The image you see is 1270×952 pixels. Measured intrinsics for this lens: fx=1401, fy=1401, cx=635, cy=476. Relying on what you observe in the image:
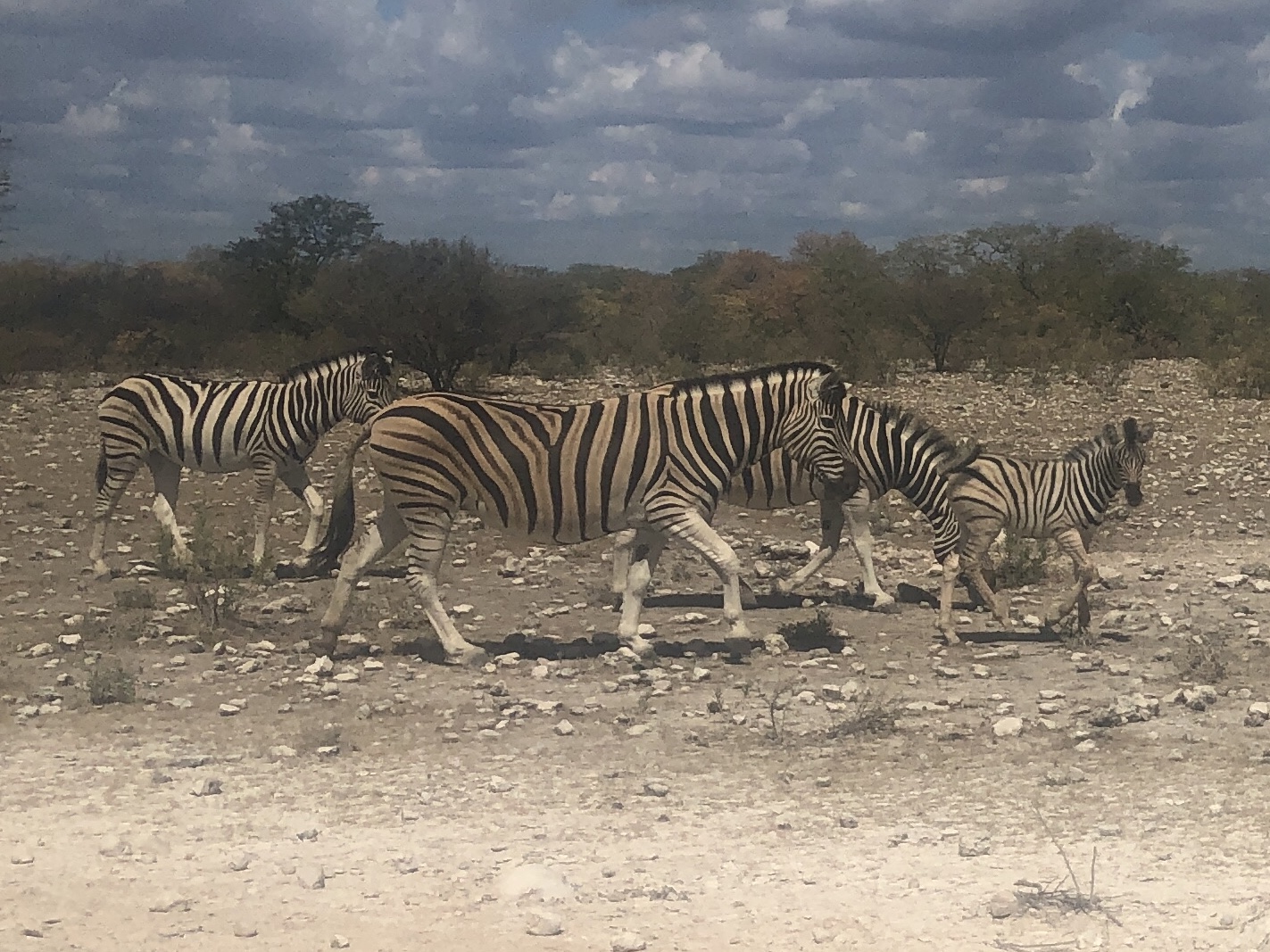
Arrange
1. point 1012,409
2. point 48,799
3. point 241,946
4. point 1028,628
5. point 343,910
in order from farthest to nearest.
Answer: point 1012,409 → point 1028,628 → point 48,799 → point 343,910 → point 241,946

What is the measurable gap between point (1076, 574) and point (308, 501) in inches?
227

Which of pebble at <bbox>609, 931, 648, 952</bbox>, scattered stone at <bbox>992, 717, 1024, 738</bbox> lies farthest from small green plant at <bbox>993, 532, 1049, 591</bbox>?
pebble at <bbox>609, 931, 648, 952</bbox>

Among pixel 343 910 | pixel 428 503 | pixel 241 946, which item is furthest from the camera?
pixel 428 503

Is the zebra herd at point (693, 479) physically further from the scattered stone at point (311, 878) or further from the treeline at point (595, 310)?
the treeline at point (595, 310)

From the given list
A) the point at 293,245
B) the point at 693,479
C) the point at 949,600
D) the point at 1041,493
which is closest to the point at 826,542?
the point at 949,600

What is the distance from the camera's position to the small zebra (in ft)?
28.6

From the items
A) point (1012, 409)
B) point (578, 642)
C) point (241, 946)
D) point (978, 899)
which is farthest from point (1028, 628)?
point (1012, 409)

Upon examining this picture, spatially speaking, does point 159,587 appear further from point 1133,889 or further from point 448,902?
point 1133,889

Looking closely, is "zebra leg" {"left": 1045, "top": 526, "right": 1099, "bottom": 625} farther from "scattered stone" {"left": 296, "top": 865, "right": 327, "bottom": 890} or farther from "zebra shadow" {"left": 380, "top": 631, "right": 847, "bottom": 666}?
"scattered stone" {"left": 296, "top": 865, "right": 327, "bottom": 890}

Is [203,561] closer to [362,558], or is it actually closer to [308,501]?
[308,501]

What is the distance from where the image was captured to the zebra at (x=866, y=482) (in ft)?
30.9

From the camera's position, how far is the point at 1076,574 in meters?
8.39

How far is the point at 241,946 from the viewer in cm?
415

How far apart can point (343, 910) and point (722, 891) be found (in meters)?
1.22
